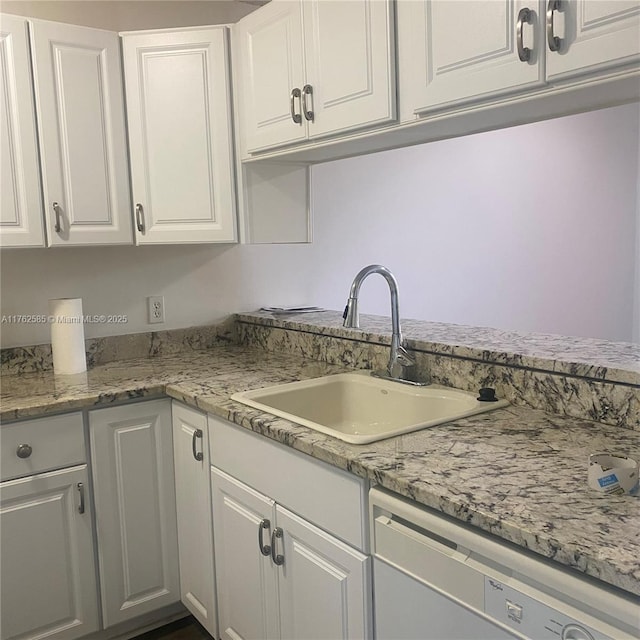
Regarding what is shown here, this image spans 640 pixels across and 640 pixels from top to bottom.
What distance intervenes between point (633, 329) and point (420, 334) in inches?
122

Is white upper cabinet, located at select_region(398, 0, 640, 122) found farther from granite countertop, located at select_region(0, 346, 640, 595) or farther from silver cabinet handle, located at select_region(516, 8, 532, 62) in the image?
granite countertop, located at select_region(0, 346, 640, 595)

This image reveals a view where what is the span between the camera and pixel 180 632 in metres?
2.33

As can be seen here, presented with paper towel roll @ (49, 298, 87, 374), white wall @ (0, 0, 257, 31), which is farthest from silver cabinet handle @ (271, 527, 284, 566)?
white wall @ (0, 0, 257, 31)

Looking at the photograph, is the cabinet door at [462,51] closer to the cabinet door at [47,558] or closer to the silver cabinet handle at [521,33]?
the silver cabinet handle at [521,33]

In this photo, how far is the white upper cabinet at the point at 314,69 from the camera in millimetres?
1726

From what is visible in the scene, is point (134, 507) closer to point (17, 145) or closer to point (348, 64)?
point (17, 145)

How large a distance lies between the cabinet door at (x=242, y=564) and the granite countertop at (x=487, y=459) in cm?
24

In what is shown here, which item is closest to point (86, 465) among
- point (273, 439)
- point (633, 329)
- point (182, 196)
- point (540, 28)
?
point (273, 439)

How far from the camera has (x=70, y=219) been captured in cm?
223

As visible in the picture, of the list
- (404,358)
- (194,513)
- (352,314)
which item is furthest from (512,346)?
(194,513)

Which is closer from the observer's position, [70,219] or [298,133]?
[298,133]

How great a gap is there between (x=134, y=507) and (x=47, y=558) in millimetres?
300

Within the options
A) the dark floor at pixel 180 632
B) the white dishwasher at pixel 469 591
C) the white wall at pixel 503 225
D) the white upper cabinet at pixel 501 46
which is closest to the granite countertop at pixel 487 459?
the white dishwasher at pixel 469 591

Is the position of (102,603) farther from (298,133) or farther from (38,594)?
(298,133)
